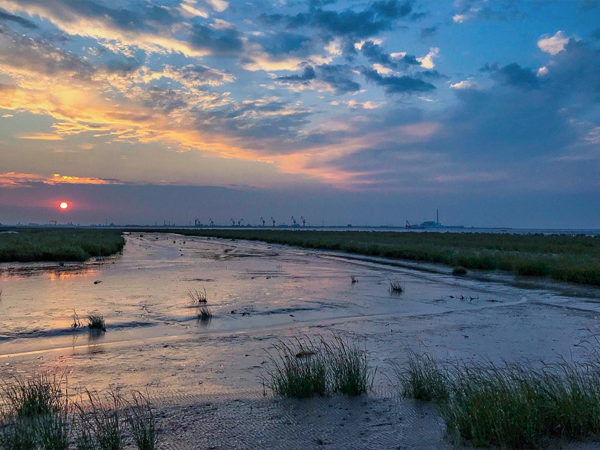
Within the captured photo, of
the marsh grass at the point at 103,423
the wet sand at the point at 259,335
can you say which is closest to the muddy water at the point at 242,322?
the wet sand at the point at 259,335

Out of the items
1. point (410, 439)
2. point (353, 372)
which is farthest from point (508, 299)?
point (410, 439)

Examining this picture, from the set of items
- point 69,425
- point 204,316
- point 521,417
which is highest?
point 521,417

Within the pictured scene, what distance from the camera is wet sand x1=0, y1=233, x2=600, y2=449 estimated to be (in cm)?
584

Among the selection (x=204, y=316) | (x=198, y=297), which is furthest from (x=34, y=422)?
(x=198, y=297)

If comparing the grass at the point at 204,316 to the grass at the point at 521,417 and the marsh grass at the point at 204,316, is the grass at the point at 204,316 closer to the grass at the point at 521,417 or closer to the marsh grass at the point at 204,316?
the marsh grass at the point at 204,316

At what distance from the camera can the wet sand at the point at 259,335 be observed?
5.84 meters

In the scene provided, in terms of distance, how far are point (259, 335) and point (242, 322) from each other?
5.84 ft

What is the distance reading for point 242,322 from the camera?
13359mm

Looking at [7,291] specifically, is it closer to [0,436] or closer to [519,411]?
[0,436]

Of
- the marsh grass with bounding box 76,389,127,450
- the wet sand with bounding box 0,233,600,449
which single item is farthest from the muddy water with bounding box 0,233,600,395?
the marsh grass with bounding box 76,389,127,450

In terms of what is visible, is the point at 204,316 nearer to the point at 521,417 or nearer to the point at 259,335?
the point at 259,335

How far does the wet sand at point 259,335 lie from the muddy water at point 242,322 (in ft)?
0.18

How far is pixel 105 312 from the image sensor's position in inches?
566

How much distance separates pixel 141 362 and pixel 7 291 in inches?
505
